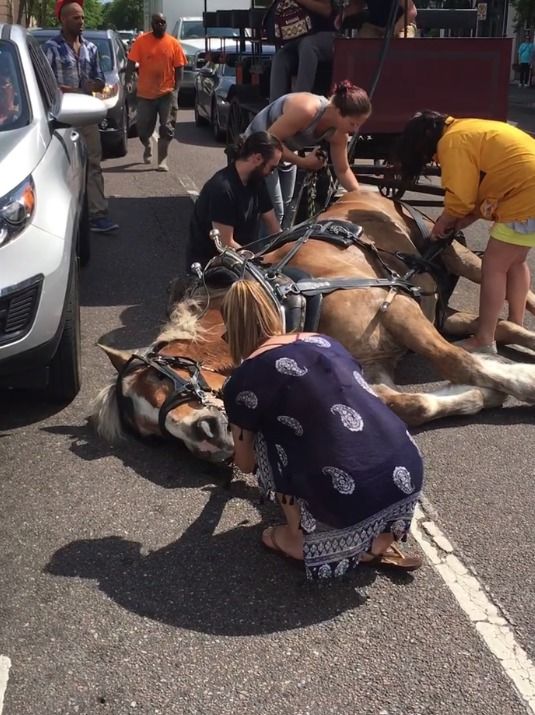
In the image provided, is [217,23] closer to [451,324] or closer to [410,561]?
[451,324]

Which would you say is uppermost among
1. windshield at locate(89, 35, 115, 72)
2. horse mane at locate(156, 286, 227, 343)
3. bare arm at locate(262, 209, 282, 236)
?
windshield at locate(89, 35, 115, 72)

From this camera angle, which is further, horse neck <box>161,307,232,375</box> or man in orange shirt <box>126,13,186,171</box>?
man in orange shirt <box>126,13,186,171</box>

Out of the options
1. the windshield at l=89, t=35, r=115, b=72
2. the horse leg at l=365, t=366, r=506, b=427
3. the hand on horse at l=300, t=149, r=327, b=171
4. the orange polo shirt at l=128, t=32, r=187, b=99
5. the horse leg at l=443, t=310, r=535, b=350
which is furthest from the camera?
the windshield at l=89, t=35, r=115, b=72

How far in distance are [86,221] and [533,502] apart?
5.02m

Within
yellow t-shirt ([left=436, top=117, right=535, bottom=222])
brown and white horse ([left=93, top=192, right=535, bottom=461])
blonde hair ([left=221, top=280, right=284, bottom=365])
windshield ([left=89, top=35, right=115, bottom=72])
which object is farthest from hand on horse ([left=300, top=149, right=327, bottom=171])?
windshield ([left=89, top=35, right=115, bottom=72])

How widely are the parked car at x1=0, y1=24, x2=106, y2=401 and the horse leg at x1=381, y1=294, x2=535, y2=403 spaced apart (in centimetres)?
172

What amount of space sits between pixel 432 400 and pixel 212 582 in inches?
68.2

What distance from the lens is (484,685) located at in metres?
2.70

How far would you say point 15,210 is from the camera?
13.2 feet

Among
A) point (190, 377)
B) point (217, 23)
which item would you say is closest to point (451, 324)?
point (190, 377)

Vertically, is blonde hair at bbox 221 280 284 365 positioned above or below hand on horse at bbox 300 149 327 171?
below

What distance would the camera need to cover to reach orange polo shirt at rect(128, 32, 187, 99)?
38.6 ft

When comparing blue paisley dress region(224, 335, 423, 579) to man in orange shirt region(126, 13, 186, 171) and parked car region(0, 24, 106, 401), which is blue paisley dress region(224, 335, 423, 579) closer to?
parked car region(0, 24, 106, 401)

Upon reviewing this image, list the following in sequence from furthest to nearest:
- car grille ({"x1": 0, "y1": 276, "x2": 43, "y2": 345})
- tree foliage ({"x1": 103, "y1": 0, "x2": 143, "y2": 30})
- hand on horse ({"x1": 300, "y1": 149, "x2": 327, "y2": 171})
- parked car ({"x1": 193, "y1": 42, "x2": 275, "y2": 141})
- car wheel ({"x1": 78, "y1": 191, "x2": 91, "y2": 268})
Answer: tree foliage ({"x1": 103, "y1": 0, "x2": 143, "y2": 30})
parked car ({"x1": 193, "y1": 42, "x2": 275, "y2": 141})
car wheel ({"x1": 78, "y1": 191, "x2": 91, "y2": 268})
hand on horse ({"x1": 300, "y1": 149, "x2": 327, "y2": 171})
car grille ({"x1": 0, "y1": 276, "x2": 43, "y2": 345})
